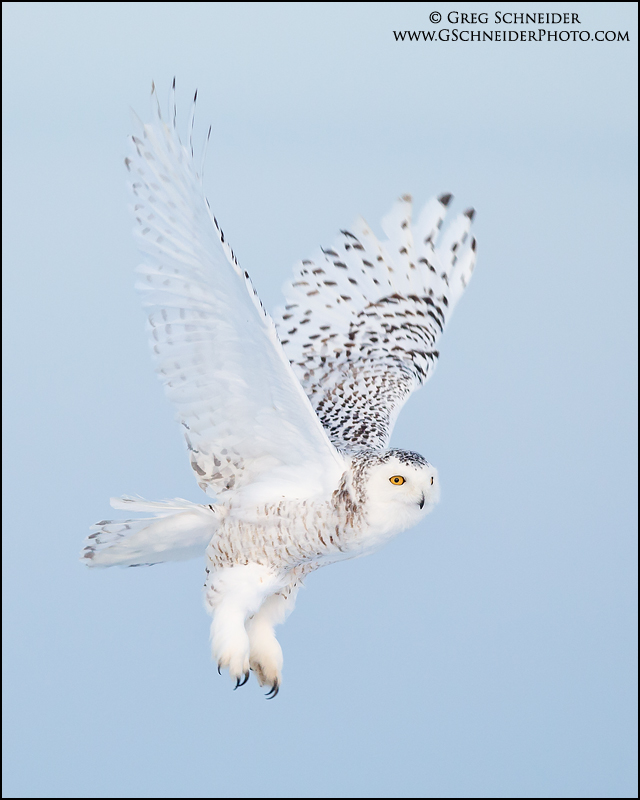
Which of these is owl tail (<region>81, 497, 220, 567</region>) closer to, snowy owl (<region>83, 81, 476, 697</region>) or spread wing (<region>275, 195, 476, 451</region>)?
snowy owl (<region>83, 81, 476, 697</region>)

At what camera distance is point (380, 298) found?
3.68m

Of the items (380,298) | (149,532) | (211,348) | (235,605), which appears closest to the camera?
(211,348)

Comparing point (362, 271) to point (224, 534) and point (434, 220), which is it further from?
point (224, 534)

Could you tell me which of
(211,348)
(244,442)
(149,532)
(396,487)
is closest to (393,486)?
(396,487)

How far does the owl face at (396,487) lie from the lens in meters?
2.77

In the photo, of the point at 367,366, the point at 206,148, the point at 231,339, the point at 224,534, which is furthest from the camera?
the point at 367,366

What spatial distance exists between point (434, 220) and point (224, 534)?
136cm

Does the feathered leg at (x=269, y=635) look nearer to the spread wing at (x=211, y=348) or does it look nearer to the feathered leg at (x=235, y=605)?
the feathered leg at (x=235, y=605)

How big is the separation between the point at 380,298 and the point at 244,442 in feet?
3.09

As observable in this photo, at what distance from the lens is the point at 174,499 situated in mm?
3088

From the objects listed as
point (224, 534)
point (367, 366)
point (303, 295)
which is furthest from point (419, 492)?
point (303, 295)

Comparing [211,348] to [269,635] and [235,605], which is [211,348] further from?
[269,635]

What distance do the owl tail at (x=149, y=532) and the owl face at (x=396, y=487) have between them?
53 centimetres

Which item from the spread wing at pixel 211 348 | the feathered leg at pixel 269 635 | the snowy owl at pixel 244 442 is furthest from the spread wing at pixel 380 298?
the feathered leg at pixel 269 635
